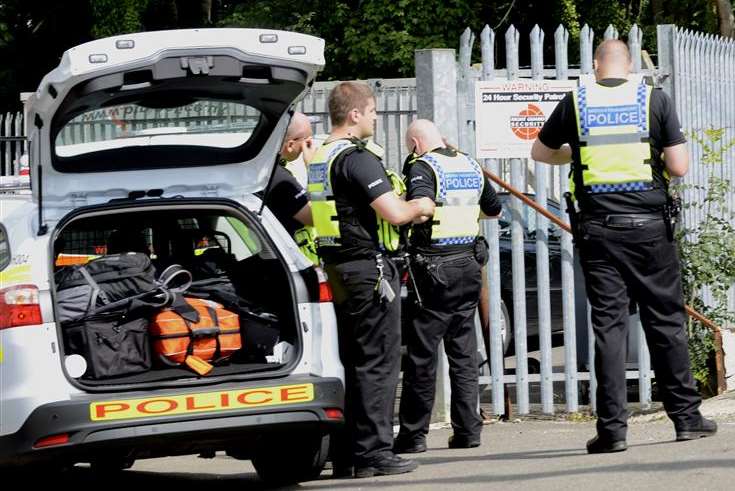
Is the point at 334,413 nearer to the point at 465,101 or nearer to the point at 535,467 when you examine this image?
the point at 535,467

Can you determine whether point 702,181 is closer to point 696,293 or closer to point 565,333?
point 696,293

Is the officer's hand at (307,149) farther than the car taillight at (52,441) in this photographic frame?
Yes

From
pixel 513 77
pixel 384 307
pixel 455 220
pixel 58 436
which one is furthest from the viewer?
pixel 513 77

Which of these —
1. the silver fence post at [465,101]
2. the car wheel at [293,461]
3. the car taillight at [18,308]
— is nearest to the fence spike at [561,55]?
the silver fence post at [465,101]

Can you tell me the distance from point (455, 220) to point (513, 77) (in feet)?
5.29

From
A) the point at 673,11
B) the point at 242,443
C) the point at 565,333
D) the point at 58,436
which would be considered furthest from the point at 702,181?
the point at 673,11

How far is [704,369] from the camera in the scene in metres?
9.86

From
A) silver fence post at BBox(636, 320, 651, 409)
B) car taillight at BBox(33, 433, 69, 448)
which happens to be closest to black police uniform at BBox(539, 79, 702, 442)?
silver fence post at BBox(636, 320, 651, 409)

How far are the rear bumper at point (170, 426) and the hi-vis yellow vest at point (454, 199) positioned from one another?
1.35m

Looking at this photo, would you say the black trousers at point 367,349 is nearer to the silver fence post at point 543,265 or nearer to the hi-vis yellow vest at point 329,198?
the hi-vis yellow vest at point 329,198

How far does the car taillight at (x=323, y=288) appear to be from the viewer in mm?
7059

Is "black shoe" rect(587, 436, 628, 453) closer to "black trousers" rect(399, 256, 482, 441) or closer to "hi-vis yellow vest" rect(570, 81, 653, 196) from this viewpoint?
"black trousers" rect(399, 256, 482, 441)

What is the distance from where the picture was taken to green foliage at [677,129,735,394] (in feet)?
31.9

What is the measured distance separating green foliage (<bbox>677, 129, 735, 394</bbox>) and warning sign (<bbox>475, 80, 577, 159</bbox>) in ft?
3.69
